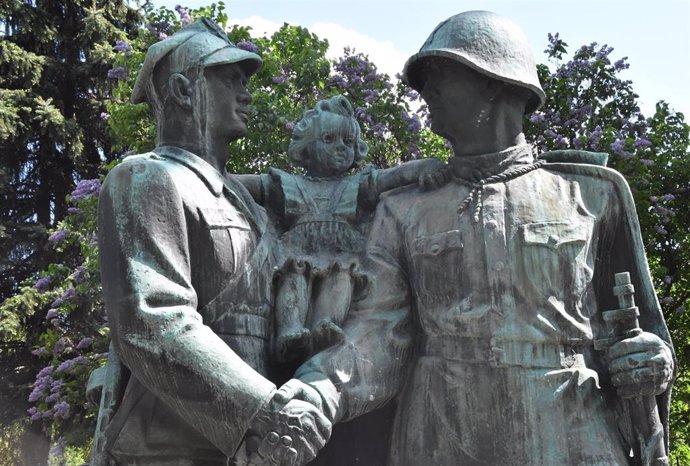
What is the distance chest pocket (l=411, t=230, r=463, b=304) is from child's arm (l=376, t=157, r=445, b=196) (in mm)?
410

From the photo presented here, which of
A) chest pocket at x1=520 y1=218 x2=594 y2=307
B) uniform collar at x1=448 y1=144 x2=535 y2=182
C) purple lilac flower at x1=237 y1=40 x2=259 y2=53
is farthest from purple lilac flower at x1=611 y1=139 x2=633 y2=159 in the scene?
chest pocket at x1=520 y1=218 x2=594 y2=307

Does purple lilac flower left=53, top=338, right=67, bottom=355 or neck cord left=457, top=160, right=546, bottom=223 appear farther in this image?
purple lilac flower left=53, top=338, right=67, bottom=355

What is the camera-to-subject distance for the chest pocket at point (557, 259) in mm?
4109

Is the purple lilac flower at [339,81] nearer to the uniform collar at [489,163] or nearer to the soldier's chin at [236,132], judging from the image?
the soldier's chin at [236,132]

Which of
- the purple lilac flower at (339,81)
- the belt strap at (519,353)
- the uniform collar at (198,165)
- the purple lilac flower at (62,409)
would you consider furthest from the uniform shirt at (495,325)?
the purple lilac flower at (62,409)

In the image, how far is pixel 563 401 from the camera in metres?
4.02

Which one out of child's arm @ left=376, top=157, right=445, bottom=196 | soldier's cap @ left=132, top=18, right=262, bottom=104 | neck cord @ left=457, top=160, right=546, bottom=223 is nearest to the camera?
neck cord @ left=457, top=160, right=546, bottom=223

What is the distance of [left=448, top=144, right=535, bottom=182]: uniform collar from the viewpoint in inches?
172

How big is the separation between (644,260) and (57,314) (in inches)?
457

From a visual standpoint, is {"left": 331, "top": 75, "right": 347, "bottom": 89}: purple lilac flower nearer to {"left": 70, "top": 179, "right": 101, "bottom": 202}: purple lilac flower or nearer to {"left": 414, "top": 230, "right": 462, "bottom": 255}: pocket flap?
{"left": 70, "top": 179, "right": 101, "bottom": 202}: purple lilac flower

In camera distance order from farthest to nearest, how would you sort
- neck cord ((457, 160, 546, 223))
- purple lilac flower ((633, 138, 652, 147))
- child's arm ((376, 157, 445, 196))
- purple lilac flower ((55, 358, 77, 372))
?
purple lilac flower ((55, 358, 77, 372)), purple lilac flower ((633, 138, 652, 147)), child's arm ((376, 157, 445, 196)), neck cord ((457, 160, 546, 223))

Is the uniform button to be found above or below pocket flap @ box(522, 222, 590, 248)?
above

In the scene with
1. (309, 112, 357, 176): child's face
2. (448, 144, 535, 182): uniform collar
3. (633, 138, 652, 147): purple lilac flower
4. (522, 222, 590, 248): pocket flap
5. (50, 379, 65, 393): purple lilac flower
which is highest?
(633, 138, 652, 147): purple lilac flower

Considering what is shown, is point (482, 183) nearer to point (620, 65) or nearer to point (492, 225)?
point (492, 225)
